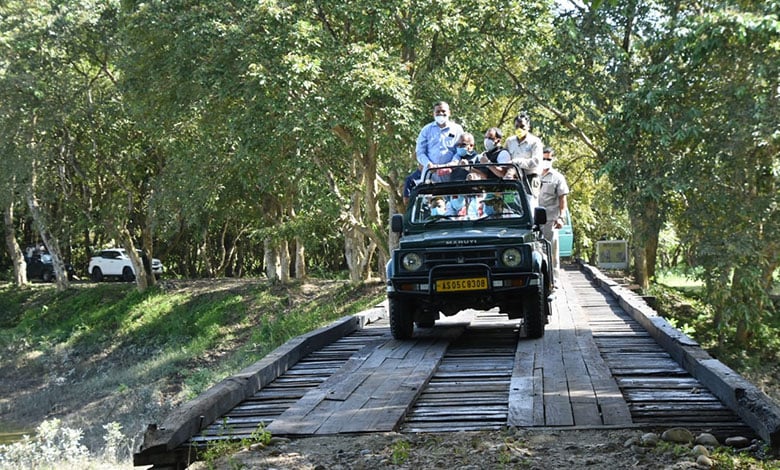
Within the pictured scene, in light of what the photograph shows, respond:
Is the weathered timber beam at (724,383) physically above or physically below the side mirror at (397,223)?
below

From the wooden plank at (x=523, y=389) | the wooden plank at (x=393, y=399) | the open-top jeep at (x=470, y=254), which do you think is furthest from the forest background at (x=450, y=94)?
the wooden plank at (x=393, y=399)

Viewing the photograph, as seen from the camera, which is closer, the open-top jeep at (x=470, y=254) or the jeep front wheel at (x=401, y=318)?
the open-top jeep at (x=470, y=254)

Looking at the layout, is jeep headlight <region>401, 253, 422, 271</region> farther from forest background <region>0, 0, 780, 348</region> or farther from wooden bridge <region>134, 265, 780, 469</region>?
forest background <region>0, 0, 780, 348</region>

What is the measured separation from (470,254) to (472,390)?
2.68 meters

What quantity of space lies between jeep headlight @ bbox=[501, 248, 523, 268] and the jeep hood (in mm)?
108

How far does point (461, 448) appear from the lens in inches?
259

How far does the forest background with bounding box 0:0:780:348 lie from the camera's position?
71.2ft

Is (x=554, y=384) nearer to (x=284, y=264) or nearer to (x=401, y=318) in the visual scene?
(x=401, y=318)

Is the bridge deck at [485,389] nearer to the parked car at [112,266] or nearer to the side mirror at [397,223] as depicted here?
the side mirror at [397,223]

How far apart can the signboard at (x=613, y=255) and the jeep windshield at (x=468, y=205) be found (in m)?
22.0

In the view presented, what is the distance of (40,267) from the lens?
54500mm

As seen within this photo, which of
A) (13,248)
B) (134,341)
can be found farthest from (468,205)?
(13,248)

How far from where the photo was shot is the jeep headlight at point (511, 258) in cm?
1095

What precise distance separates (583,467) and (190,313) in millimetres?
32023
